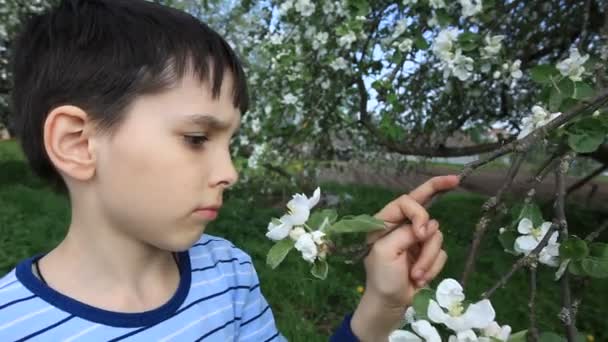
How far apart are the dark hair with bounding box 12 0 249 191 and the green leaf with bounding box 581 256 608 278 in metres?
0.63

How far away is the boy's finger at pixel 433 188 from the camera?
0.86 meters

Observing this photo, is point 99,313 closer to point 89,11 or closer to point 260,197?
point 89,11

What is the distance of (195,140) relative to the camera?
0.96 m

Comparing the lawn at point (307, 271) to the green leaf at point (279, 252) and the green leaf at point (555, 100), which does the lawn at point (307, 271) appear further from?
the green leaf at point (279, 252)

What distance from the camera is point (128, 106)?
96cm

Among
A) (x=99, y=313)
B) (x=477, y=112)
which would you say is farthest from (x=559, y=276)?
(x=477, y=112)

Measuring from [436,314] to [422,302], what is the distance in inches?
1.8

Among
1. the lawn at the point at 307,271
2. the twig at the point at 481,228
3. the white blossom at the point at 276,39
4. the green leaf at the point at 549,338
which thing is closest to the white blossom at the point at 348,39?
the white blossom at the point at 276,39

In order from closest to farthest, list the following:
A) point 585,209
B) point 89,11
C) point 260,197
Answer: point 89,11
point 260,197
point 585,209

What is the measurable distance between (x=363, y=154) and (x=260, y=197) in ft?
3.68

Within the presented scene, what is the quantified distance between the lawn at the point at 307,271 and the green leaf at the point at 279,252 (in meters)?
1.21

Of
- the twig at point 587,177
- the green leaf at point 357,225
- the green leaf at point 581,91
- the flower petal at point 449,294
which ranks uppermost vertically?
the green leaf at point 581,91

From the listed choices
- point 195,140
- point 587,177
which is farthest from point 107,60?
point 587,177

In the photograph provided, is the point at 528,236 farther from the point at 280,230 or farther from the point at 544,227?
the point at 280,230
